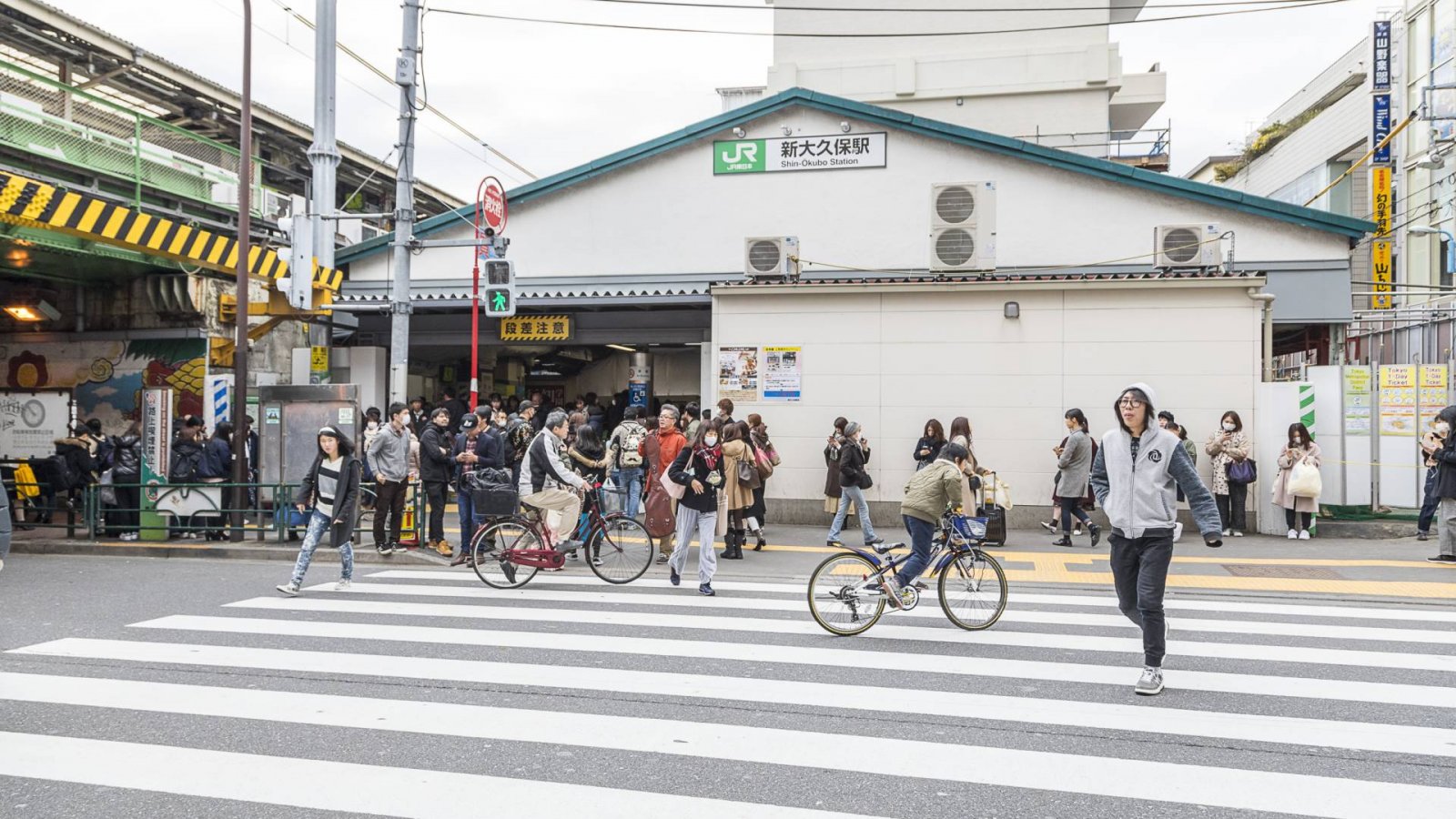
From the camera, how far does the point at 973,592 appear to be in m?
8.35

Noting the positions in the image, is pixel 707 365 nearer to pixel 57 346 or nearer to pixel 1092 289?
pixel 1092 289

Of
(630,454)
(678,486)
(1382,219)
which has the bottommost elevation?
(678,486)

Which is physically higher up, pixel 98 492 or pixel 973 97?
pixel 973 97

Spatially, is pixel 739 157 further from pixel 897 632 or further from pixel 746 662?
pixel 746 662

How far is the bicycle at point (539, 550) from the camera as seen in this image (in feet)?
34.3

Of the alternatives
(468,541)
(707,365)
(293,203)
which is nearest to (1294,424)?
(707,365)

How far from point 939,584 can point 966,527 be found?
0.55 m

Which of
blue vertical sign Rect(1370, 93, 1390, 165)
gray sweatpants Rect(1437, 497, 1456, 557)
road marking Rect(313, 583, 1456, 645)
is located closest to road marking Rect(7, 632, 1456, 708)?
road marking Rect(313, 583, 1456, 645)

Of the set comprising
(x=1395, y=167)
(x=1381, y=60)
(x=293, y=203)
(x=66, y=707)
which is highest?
(x=1381, y=60)

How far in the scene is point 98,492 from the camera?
45.4ft

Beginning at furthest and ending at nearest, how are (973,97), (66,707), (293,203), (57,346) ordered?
(973,97), (293,203), (57,346), (66,707)

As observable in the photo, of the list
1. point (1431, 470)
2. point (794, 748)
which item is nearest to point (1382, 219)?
point (1431, 470)

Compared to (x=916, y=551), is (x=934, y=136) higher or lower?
higher

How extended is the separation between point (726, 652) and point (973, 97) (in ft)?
80.1
